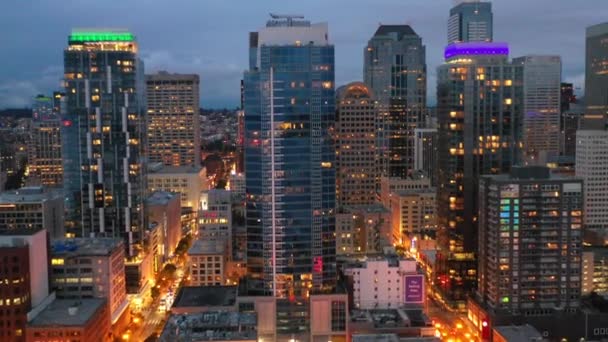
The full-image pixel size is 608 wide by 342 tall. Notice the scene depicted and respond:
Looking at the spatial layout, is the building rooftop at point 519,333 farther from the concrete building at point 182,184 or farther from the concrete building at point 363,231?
the concrete building at point 182,184

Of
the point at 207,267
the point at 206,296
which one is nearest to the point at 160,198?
the point at 207,267

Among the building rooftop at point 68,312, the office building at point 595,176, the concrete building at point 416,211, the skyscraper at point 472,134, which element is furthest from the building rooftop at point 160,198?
the office building at point 595,176

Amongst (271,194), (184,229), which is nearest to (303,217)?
(271,194)

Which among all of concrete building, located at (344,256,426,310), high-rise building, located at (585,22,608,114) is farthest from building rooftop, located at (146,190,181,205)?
high-rise building, located at (585,22,608,114)

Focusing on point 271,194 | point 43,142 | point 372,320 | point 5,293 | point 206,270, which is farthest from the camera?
point 43,142

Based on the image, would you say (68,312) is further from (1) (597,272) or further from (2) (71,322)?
(1) (597,272)

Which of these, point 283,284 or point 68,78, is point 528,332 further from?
point 68,78
